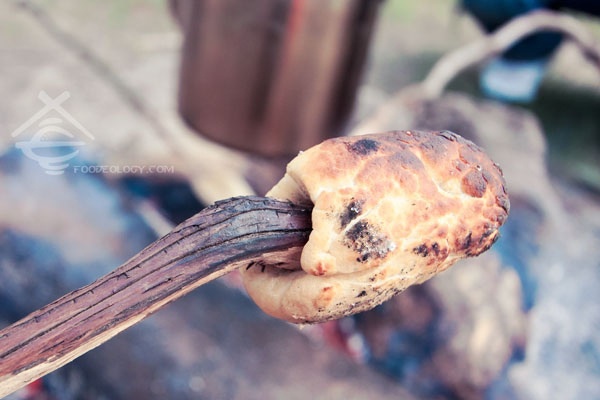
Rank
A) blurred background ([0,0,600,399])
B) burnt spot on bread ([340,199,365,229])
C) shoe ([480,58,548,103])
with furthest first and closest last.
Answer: shoe ([480,58,548,103]), blurred background ([0,0,600,399]), burnt spot on bread ([340,199,365,229])

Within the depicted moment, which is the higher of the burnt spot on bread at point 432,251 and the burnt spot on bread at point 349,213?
the burnt spot on bread at point 349,213

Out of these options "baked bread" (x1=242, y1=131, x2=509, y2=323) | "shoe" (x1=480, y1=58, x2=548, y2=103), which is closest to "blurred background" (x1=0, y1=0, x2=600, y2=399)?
"baked bread" (x1=242, y1=131, x2=509, y2=323)

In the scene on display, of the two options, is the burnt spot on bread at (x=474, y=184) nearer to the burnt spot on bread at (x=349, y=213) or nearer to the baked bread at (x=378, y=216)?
the baked bread at (x=378, y=216)

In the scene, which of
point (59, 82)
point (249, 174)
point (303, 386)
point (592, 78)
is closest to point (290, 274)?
point (303, 386)

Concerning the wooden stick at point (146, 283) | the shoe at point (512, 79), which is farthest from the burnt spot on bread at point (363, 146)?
the shoe at point (512, 79)

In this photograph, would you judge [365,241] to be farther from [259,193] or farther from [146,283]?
[259,193]

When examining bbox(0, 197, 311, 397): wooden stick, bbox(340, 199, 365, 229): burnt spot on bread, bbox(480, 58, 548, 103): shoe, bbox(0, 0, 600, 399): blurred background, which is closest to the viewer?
bbox(0, 197, 311, 397): wooden stick

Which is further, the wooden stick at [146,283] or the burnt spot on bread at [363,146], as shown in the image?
the burnt spot on bread at [363,146]

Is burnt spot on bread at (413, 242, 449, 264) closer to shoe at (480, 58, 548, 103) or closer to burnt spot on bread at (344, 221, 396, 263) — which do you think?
burnt spot on bread at (344, 221, 396, 263)

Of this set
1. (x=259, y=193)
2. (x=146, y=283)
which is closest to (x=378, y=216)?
(x=146, y=283)
